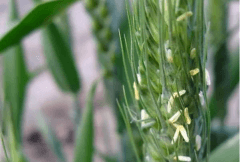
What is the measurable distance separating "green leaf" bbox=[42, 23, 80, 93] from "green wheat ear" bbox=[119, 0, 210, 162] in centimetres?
31

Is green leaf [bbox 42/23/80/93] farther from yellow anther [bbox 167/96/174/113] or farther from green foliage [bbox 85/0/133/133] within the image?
yellow anther [bbox 167/96/174/113]

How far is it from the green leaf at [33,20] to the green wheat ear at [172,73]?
4.1 inches

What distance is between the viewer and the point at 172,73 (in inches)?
7.6

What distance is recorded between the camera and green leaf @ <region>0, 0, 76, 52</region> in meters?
0.29

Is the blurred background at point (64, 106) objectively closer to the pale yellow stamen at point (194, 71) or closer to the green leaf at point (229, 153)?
the green leaf at point (229, 153)

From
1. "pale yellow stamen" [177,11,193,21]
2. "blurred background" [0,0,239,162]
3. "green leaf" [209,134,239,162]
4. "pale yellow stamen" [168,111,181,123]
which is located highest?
"pale yellow stamen" [177,11,193,21]

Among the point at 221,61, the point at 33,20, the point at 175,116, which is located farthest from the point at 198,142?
the point at 221,61

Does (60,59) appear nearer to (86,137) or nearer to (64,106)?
(86,137)

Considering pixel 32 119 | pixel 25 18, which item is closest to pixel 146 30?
pixel 25 18

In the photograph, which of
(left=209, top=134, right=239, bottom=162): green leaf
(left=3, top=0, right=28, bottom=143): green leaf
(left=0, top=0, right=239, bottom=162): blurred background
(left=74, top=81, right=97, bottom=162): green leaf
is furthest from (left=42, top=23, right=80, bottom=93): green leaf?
(left=0, top=0, right=239, bottom=162): blurred background

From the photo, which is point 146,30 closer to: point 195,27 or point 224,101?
point 195,27

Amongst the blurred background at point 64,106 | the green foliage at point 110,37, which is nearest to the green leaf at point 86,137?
the green foliage at point 110,37

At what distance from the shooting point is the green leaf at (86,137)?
0.36 metres

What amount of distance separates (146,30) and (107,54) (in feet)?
0.89
